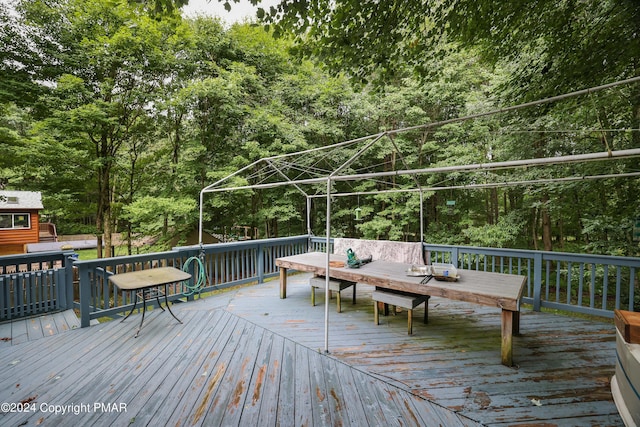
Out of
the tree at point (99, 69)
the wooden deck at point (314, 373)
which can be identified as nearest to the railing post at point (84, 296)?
the wooden deck at point (314, 373)

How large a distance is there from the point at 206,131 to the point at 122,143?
2.67 metres

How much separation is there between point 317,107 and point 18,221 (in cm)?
1380

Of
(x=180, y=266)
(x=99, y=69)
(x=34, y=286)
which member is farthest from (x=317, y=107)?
(x=34, y=286)

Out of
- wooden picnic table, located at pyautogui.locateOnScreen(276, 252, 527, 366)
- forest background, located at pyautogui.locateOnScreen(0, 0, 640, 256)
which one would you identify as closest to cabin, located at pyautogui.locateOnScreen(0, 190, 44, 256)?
forest background, located at pyautogui.locateOnScreen(0, 0, 640, 256)

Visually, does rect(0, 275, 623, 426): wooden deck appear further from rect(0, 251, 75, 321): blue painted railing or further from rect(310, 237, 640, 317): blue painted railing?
rect(0, 251, 75, 321): blue painted railing

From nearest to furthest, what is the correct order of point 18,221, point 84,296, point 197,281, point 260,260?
point 84,296 → point 197,281 → point 260,260 → point 18,221

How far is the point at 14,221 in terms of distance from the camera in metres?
11.9

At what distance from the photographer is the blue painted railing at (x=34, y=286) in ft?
11.3

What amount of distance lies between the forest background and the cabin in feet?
9.28

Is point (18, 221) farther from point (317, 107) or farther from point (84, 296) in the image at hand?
point (317, 107)

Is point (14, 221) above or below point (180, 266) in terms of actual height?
above

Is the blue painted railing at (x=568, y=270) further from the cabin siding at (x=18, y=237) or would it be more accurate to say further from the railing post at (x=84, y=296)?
the cabin siding at (x=18, y=237)

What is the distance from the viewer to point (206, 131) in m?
9.38

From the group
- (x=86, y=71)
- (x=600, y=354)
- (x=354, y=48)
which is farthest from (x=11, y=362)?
(x=86, y=71)
